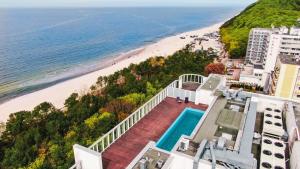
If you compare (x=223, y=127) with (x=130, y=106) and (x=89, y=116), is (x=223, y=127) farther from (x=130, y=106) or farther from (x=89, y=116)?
(x=89, y=116)

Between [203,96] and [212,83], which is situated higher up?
[212,83]

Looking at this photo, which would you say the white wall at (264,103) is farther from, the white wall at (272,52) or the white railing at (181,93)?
the white wall at (272,52)

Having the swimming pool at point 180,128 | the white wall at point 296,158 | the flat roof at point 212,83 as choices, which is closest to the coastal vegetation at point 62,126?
the swimming pool at point 180,128

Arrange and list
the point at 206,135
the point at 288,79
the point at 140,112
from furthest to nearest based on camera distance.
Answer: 1. the point at 288,79
2. the point at 140,112
3. the point at 206,135

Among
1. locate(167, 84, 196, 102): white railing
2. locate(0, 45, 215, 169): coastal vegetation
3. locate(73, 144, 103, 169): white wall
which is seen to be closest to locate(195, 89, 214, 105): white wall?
locate(167, 84, 196, 102): white railing

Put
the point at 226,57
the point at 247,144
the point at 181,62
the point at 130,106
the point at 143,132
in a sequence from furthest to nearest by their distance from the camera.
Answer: the point at 226,57, the point at 181,62, the point at 130,106, the point at 143,132, the point at 247,144

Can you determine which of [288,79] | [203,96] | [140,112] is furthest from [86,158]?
[288,79]

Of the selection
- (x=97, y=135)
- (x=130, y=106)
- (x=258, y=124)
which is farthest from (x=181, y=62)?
(x=258, y=124)

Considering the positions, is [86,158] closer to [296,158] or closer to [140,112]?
[140,112]
